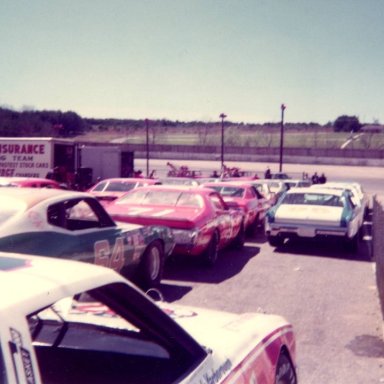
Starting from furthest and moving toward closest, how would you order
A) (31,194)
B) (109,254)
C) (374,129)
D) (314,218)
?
1. (374,129)
2. (314,218)
3. (109,254)
4. (31,194)

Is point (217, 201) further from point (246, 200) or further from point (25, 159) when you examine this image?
point (25, 159)

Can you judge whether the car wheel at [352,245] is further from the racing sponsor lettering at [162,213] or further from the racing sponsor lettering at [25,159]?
the racing sponsor lettering at [25,159]

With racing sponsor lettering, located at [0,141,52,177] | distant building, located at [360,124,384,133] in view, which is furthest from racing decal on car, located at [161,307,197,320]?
distant building, located at [360,124,384,133]

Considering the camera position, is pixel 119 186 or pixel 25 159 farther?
pixel 25 159

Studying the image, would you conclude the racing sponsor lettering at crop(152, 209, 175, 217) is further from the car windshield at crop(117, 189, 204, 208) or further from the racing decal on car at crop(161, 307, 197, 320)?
the racing decal on car at crop(161, 307, 197, 320)

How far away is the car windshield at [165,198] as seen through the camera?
964 cm

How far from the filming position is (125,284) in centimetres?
236

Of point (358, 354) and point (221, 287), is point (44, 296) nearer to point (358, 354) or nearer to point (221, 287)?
point (358, 354)

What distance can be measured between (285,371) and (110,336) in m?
1.17

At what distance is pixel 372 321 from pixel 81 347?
15.8 ft

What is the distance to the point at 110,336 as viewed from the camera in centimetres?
281

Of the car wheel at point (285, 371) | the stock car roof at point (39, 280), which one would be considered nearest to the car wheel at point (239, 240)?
the car wheel at point (285, 371)

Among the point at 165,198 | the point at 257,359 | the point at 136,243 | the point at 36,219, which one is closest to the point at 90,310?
the point at 257,359

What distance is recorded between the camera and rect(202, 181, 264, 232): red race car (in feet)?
42.1
